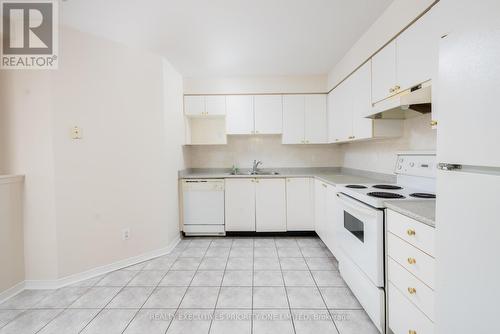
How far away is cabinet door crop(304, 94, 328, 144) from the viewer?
10.8ft

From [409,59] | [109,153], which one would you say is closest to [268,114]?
[409,59]

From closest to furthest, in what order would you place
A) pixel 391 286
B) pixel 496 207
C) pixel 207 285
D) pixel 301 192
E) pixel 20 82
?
pixel 496 207
pixel 391 286
pixel 20 82
pixel 207 285
pixel 301 192

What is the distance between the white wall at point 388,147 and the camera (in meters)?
1.81

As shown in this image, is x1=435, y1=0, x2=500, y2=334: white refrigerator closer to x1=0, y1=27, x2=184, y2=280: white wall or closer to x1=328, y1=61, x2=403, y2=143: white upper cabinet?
x1=328, y1=61, x2=403, y2=143: white upper cabinet

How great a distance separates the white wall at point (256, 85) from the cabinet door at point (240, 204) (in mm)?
1395

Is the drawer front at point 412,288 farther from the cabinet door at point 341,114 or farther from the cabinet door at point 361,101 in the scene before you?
the cabinet door at point 341,114

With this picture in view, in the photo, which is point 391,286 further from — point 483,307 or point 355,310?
point 483,307

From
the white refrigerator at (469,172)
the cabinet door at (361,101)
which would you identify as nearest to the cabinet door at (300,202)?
the cabinet door at (361,101)

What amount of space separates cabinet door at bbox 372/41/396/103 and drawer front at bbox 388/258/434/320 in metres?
1.35

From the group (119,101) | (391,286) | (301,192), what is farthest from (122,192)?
Result: (391,286)

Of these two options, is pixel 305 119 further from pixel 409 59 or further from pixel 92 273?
pixel 92 273

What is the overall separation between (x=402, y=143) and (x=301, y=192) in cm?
138

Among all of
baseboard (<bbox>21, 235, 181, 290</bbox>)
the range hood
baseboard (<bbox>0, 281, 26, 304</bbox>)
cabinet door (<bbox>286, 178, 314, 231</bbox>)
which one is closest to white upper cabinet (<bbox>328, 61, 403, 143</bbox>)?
the range hood

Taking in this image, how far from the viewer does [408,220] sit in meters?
1.19
